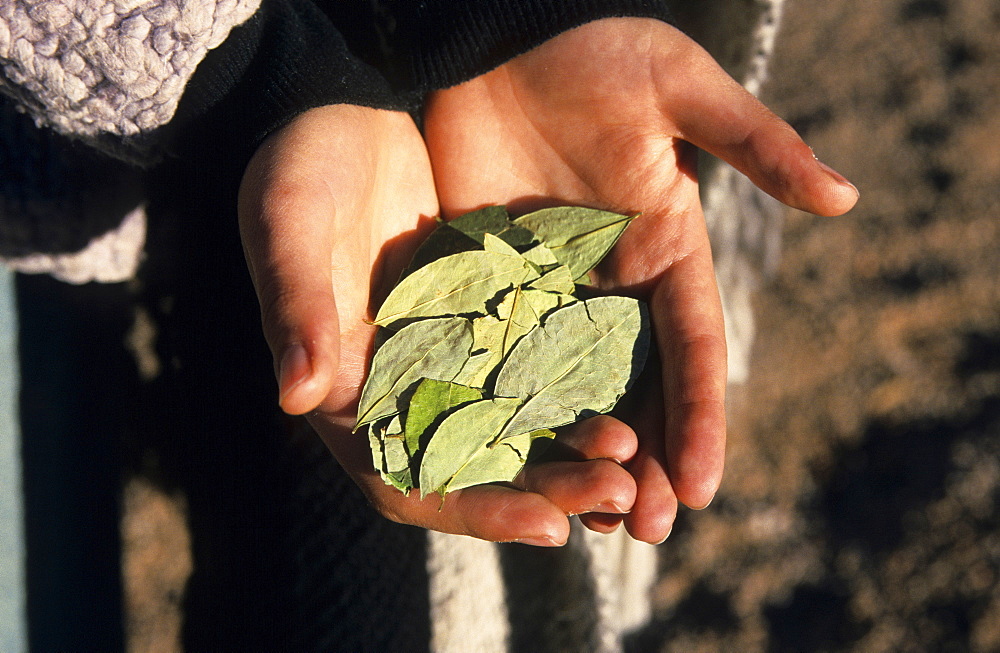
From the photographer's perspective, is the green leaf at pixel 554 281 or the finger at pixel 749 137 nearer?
the finger at pixel 749 137

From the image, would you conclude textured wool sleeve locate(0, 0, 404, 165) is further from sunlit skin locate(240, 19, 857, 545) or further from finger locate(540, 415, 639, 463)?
finger locate(540, 415, 639, 463)

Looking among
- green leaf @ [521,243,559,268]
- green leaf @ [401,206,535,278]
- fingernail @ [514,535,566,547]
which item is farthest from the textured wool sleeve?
fingernail @ [514,535,566,547]

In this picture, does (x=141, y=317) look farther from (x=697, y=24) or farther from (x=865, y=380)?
(x=865, y=380)

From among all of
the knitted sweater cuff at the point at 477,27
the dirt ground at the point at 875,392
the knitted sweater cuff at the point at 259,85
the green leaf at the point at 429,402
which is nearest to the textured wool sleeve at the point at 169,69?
the knitted sweater cuff at the point at 259,85

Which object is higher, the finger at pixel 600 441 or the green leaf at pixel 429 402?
the green leaf at pixel 429 402

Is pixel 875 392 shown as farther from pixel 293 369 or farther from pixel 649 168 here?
pixel 293 369

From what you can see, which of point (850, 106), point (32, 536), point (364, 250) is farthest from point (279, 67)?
point (850, 106)

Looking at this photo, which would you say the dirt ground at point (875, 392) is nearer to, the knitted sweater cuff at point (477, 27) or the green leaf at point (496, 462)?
the green leaf at point (496, 462)
